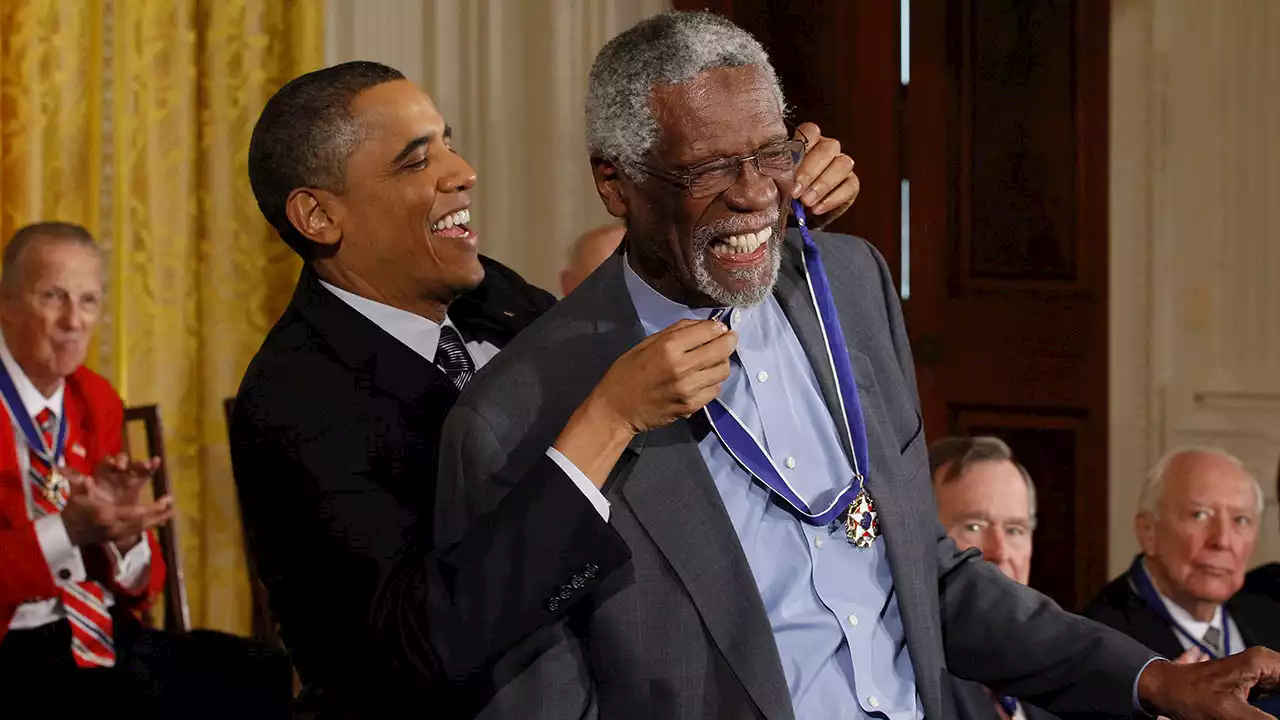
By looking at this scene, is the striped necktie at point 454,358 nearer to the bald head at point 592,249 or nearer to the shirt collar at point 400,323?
the shirt collar at point 400,323

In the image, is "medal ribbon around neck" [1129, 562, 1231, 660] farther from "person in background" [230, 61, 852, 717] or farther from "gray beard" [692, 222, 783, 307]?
"gray beard" [692, 222, 783, 307]

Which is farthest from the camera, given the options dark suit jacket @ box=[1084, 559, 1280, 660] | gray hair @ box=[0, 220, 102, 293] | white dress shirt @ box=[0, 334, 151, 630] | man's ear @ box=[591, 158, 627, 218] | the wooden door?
the wooden door

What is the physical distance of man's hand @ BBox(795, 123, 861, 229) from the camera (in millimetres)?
2119

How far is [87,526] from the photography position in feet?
11.6

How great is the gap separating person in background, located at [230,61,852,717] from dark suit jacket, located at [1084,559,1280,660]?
66.3 inches

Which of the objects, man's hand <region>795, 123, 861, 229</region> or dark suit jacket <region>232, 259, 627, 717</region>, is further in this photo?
man's hand <region>795, 123, 861, 229</region>

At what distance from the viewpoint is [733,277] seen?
1.82 meters

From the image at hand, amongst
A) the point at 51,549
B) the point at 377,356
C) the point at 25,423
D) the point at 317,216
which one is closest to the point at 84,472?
the point at 25,423

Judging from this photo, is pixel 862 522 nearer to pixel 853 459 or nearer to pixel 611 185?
pixel 853 459

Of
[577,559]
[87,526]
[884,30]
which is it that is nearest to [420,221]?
[577,559]

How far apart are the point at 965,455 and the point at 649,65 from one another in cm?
183

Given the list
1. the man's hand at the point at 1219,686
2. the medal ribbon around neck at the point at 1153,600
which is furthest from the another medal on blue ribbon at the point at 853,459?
the medal ribbon around neck at the point at 1153,600

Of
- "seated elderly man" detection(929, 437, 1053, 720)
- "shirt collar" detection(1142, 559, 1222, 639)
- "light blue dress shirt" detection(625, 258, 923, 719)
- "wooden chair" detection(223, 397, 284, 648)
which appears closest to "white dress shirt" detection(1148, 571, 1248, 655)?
"shirt collar" detection(1142, 559, 1222, 639)

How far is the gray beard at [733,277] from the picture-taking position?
1816 mm
